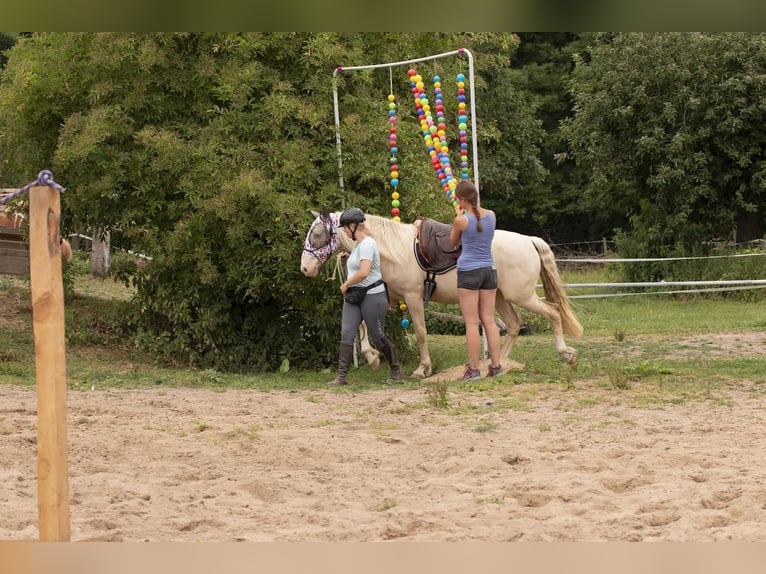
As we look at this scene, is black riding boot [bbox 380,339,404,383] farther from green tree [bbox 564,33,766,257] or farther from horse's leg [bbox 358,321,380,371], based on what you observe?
green tree [bbox 564,33,766,257]

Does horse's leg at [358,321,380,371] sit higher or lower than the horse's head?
lower

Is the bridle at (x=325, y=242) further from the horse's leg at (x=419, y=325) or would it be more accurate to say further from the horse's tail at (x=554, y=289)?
the horse's tail at (x=554, y=289)

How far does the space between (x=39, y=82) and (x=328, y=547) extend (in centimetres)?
884

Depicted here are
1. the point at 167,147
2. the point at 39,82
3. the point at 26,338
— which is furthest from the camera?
the point at 26,338

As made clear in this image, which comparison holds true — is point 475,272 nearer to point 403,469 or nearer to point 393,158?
point 393,158

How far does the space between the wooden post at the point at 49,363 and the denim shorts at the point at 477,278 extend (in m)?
5.93

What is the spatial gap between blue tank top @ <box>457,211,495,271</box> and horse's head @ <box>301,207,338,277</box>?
1.30m

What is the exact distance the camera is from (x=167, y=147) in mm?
10516

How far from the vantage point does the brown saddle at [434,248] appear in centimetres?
1009

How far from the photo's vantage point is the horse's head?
32.2ft

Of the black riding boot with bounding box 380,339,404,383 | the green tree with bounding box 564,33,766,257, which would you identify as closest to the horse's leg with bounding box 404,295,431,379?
the black riding boot with bounding box 380,339,404,383

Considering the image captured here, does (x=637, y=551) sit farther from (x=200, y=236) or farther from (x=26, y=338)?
(x=26, y=338)

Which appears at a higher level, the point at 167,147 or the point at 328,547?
the point at 167,147
